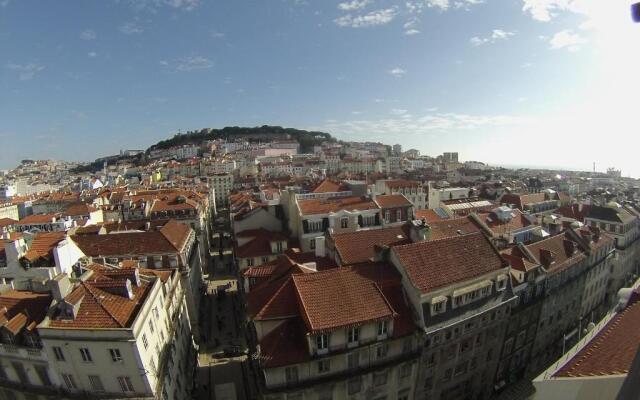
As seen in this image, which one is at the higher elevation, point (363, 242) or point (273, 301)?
point (363, 242)

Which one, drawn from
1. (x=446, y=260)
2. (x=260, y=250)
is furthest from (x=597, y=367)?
(x=260, y=250)

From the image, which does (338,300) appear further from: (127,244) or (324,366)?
(127,244)

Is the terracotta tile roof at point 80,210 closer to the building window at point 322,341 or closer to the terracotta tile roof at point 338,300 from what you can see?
the terracotta tile roof at point 338,300

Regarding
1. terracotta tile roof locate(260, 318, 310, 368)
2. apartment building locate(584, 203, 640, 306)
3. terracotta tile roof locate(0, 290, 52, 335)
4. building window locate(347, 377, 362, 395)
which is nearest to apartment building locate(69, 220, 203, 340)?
terracotta tile roof locate(0, 290, 52, 335)

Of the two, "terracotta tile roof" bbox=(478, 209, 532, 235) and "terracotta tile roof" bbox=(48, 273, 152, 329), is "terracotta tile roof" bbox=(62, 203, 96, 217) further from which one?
"terracotta tile roof" bbox=(478, 209, 532, 235)

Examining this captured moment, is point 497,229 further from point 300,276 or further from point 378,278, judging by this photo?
point 300,276

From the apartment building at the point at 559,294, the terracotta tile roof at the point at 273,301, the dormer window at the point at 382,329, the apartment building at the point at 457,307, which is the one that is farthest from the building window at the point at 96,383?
the apartment building at the point at 559,294

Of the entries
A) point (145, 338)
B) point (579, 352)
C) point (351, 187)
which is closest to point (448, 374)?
point (579, 352)
